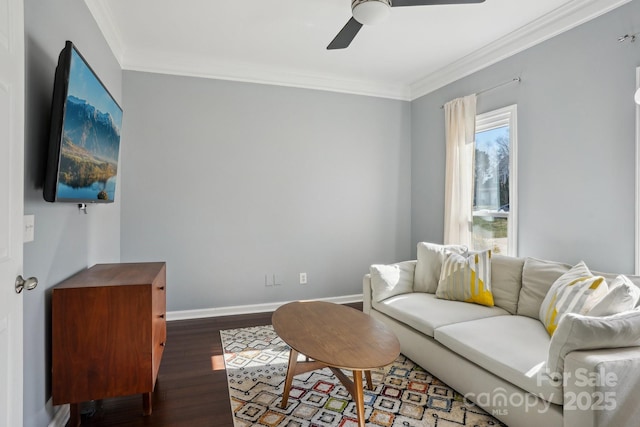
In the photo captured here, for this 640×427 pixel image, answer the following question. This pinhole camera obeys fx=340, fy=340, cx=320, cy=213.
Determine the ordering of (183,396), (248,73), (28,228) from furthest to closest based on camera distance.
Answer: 1. (248,73)
2. (183,396)
3. (28,228)

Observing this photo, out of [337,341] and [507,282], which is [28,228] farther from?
[507,282]

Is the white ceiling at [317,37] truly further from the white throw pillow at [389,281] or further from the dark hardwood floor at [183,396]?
the dark hardwood floor at [183,396]

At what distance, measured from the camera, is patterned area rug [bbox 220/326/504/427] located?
6.31 ft

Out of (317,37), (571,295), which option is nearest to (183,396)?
(571,295)

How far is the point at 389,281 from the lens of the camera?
3.05 m

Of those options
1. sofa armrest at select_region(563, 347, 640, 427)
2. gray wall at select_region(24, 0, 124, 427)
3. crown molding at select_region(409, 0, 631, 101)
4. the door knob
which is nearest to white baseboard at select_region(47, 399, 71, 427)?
gray wall at select_region(24, 0, 124, 427)

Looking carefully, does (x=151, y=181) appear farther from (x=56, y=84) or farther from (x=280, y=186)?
(x=56, y=84)

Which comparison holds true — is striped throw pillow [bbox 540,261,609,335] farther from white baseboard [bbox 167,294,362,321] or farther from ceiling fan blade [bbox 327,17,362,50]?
white baseboard [bbox 167,294,362,321]

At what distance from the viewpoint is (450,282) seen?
9.30 feet

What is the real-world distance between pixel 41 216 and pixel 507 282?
10.1 feet

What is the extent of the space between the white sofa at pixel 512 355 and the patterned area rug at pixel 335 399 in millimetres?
112

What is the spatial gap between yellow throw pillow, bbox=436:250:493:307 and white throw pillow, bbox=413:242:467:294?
160 mm
